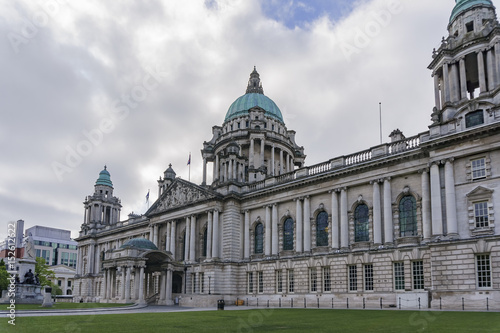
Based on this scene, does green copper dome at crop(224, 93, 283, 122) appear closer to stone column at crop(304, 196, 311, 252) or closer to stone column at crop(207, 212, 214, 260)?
stone column at crop(207, 212, 214, 260)

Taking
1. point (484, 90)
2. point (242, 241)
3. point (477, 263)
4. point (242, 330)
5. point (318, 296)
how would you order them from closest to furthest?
1. point (242, 330)
2. point (477, 263)
3. point (484, 90)
4. point (318, 296)
5. point (242, 241)

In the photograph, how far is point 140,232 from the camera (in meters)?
78.6

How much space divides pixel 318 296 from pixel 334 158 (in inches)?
576

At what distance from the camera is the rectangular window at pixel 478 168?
119ft

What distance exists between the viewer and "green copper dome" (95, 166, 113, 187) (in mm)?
98744

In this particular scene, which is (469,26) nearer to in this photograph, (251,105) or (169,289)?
(169,289)

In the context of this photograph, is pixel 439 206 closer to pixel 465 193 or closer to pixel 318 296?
pixel 465 193

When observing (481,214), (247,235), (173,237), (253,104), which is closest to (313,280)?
(247,235)

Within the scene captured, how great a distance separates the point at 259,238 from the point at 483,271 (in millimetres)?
27893

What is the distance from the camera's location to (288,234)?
5319 cm

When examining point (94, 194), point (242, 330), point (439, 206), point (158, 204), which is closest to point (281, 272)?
point (439, 206)

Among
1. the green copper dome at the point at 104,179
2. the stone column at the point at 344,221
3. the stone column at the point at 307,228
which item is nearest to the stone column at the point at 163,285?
the stone column at the point at 307,228

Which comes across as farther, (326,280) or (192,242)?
(192,242)

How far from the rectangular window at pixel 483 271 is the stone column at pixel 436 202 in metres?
3.60
